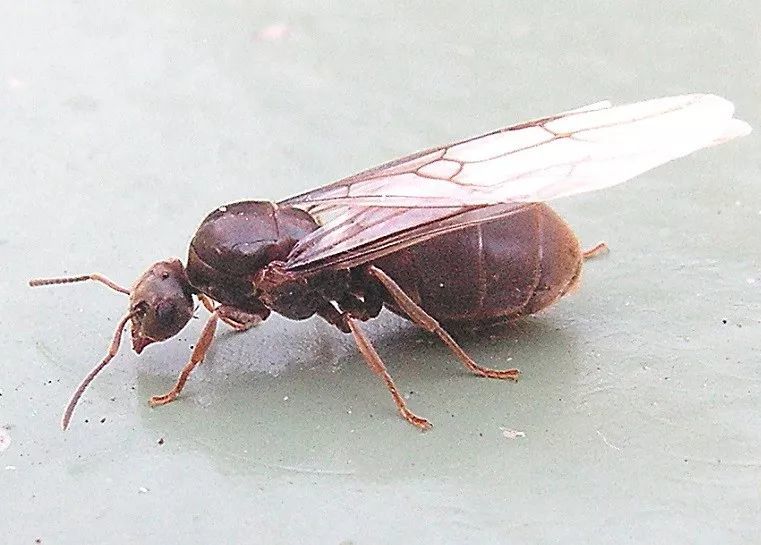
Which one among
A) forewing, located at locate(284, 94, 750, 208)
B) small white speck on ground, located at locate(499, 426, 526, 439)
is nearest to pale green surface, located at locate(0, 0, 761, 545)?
small white speck on ground, located at locate(499, 426, 526, 439)

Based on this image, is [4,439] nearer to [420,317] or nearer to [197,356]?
[197,356]

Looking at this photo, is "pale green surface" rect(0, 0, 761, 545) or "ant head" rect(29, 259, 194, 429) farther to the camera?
"ant head" rect(29, 259, 194, 429)

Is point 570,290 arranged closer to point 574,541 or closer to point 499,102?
point 574,541

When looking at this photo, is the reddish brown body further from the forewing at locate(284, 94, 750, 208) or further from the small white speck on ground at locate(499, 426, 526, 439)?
the small white speck on ground at locate(499, 426, 526, 439)

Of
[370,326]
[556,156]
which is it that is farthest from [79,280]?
[556,156]

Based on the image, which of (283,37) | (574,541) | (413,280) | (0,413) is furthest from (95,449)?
(283,37)

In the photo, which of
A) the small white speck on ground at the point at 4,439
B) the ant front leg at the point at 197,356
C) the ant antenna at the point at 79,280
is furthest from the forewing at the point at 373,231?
the small white speck on ground at the point at 4,439

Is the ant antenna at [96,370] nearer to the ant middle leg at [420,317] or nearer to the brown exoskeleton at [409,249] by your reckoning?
the brown exoskeleton at [409,249]
